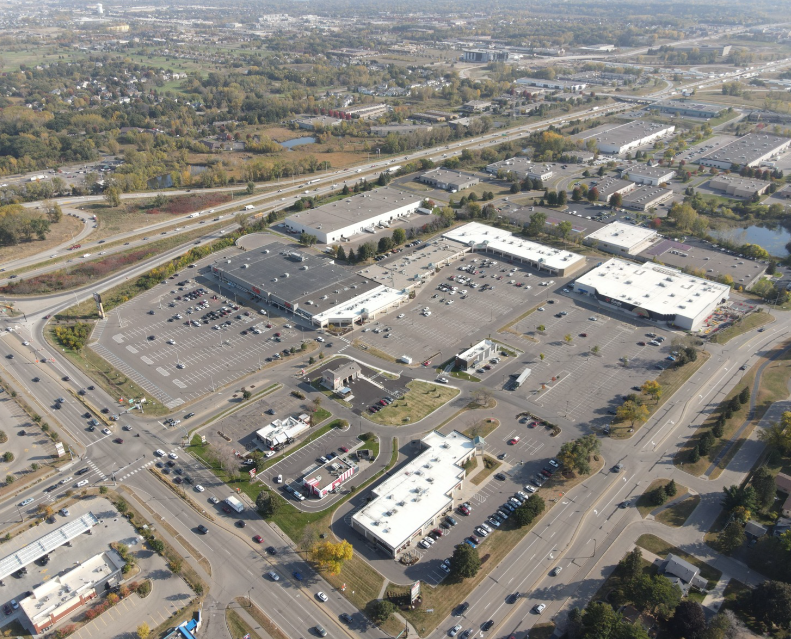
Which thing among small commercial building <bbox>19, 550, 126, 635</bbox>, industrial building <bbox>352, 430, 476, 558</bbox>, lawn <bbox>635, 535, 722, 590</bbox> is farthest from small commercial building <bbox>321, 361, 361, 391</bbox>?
lawn <bbox>635, 535, 722, 590</bbox>

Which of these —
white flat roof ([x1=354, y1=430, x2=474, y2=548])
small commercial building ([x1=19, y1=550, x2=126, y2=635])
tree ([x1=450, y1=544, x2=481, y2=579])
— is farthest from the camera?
white flat roof ([x1=354, y1=430, x2=474, y2=548])

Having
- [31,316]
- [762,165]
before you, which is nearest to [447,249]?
[31,316]

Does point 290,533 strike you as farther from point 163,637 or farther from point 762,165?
point 762,165

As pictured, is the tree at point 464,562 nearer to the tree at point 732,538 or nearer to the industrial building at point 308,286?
the tree at point 732,538

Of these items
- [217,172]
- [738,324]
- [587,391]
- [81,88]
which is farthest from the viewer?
[81,88]

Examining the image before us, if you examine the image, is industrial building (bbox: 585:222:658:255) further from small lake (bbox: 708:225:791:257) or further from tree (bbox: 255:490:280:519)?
tree (bbox: 255:490:280:519)

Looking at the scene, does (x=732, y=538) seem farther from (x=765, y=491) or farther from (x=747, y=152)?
(x=747, y=152)
